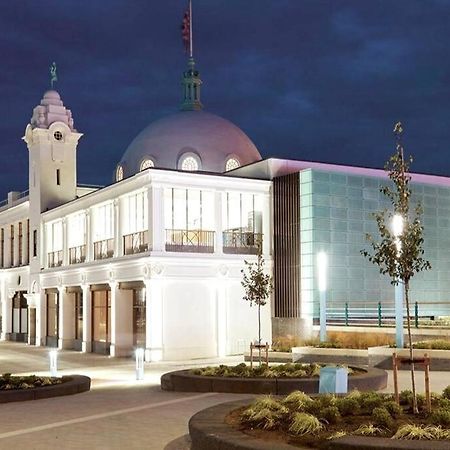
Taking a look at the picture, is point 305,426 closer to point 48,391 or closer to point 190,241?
point 48,391

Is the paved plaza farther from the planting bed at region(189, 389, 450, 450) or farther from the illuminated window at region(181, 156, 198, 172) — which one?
the illuminated window at region(181, 156, 198, 172)

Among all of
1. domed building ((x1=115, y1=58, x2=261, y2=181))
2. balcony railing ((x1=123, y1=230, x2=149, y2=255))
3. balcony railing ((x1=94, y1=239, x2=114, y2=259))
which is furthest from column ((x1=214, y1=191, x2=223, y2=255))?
domed building ((x1=115, y1=58, x2=261, y2=181))

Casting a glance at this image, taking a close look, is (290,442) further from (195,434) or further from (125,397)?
(125,397)

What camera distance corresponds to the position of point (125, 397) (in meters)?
19.1

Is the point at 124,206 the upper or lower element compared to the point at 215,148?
lower

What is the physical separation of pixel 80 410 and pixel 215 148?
90.6ft

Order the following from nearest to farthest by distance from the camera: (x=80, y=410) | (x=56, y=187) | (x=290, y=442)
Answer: (x=290, y=442)
(x=80, y=410)
(x=56, y=187)

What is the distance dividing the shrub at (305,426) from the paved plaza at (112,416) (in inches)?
74.2

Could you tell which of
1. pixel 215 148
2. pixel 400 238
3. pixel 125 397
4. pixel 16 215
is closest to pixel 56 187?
pixel 16 215

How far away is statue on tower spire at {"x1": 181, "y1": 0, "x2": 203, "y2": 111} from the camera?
162 ft

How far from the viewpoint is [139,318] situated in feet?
121

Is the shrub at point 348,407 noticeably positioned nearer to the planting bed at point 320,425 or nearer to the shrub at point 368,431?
the planting bed at point 320,425

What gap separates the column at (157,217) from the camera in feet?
110

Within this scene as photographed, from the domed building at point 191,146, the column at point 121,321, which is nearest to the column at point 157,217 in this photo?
the column at point 121,321
